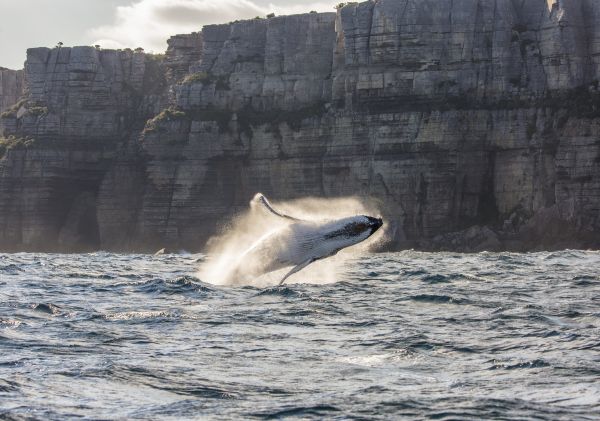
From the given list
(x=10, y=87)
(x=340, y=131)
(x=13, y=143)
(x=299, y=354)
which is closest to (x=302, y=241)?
(x=299, y=354)

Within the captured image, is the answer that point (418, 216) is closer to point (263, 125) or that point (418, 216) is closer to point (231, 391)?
point (263, 125)

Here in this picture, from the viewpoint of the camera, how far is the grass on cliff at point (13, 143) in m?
148

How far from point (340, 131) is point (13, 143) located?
48.8 m

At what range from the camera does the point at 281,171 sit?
5349 inches

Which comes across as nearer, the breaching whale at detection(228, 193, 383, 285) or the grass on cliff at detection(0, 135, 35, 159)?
the breaching whale at detection(228, 193, 383, 285)

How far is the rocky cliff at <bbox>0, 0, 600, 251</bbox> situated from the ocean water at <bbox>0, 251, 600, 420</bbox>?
82.2 m

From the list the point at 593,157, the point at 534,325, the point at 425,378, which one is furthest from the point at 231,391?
the point at 593,157

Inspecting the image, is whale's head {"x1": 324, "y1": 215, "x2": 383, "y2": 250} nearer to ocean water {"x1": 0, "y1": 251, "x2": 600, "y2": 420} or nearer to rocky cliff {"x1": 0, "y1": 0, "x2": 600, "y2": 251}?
ocean water {"x1": 0, "y1": 251, "x2": 600, "y2": 420}

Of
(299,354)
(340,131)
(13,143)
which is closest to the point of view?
(299,354)

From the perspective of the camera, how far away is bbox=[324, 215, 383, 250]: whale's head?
3606cm

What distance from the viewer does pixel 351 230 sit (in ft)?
119

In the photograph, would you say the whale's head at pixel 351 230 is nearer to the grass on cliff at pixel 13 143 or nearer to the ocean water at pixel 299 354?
→ the ocean water at pixel 299 354

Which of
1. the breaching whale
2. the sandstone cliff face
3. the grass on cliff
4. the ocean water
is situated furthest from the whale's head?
the sandstone cliff face

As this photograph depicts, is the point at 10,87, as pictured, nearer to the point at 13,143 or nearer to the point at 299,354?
the point at 13,143
